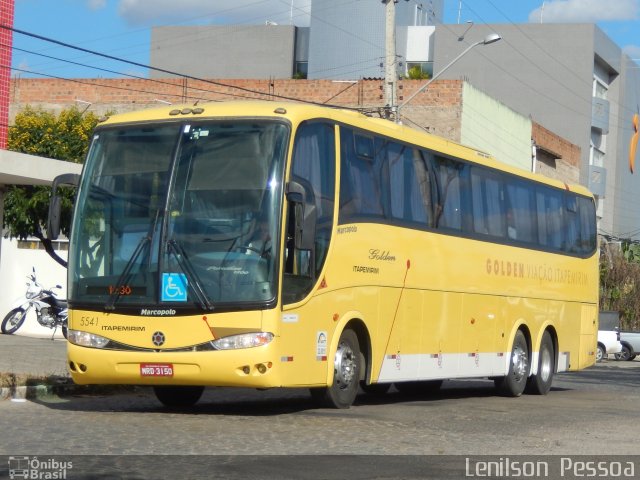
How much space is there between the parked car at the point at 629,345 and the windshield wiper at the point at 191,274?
3494cm

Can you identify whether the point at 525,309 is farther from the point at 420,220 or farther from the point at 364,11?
the point at 364,11

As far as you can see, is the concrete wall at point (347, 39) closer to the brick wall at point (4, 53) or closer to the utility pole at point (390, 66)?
the utility pole at point (390, 66)

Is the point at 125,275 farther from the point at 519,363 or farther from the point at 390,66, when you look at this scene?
the point at 390,66

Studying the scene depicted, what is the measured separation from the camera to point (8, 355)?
2041 cm

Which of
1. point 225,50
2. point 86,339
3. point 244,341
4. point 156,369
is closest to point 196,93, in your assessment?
point 225,50

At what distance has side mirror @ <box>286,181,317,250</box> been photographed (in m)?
13.1

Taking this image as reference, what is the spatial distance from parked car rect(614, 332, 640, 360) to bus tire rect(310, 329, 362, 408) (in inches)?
1280

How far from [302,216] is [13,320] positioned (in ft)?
55.2

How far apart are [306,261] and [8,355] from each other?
860cm

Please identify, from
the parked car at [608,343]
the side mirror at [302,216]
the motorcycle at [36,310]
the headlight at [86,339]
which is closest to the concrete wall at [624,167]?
the parked car at [608,343]

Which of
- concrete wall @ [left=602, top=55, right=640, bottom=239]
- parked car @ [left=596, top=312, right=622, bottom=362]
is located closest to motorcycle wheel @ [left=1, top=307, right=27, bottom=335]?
parked car @ [left=596, top=312, right=622, bottom=362]

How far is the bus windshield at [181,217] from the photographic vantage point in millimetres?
13055

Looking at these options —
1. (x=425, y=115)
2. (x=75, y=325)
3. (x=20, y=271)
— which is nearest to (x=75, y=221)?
(x=75, y=325)

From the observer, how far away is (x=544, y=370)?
70.1 ft
